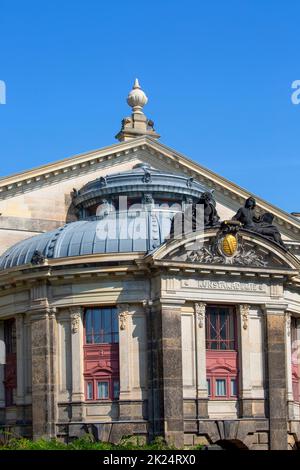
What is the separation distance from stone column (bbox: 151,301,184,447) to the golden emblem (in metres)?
3.80

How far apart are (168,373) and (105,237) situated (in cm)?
780

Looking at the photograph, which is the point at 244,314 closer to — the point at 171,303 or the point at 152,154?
the point at 171,303

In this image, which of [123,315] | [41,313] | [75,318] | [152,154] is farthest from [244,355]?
[152,154]

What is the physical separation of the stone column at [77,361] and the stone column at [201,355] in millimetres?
5714

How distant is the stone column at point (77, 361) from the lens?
56.3m

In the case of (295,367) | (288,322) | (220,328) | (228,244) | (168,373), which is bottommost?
(295,367)

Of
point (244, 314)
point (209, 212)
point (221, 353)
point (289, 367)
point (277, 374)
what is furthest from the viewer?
point (289, 367)

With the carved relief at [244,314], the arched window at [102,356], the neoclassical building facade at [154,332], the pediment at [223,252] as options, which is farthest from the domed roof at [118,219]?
the carved relief at [244,314]

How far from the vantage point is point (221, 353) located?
190ft

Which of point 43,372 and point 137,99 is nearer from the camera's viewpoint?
point 43,372

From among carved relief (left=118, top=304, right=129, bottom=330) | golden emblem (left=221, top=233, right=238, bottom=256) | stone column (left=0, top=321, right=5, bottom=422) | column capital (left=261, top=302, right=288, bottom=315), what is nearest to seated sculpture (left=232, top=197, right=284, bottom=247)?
golden emblem (left=221, top=233, right=238, bottom=256)

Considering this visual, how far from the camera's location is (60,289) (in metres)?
57.7

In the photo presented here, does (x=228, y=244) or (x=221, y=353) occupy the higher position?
(x=228, y=244)
